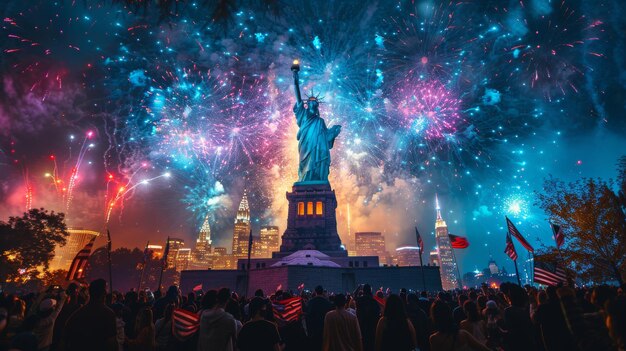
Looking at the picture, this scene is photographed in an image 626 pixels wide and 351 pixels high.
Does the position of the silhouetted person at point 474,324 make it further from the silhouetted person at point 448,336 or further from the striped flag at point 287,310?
the striped flag at point 287,310

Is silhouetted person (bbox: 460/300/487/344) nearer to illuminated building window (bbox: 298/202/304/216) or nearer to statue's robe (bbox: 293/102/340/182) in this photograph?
illuminated building window (bbox: 298/202/304/216)

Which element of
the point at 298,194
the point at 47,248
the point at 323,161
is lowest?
the point at 47,248

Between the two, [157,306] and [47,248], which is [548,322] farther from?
[47,248]

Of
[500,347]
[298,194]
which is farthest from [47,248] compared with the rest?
[500,347]

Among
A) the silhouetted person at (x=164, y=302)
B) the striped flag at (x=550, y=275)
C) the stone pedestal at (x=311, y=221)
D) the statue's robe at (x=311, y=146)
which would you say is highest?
the statue's robe at (x=311, y=146)

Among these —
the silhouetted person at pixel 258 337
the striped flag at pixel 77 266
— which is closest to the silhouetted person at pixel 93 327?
the silhouetted person at pixel 258 337

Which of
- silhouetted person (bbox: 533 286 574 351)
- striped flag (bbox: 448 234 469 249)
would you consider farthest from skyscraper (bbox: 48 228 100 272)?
silhouetted person (bbox: 533 286 574 351)

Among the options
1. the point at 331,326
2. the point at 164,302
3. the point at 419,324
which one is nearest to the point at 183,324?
the point at 164,302
